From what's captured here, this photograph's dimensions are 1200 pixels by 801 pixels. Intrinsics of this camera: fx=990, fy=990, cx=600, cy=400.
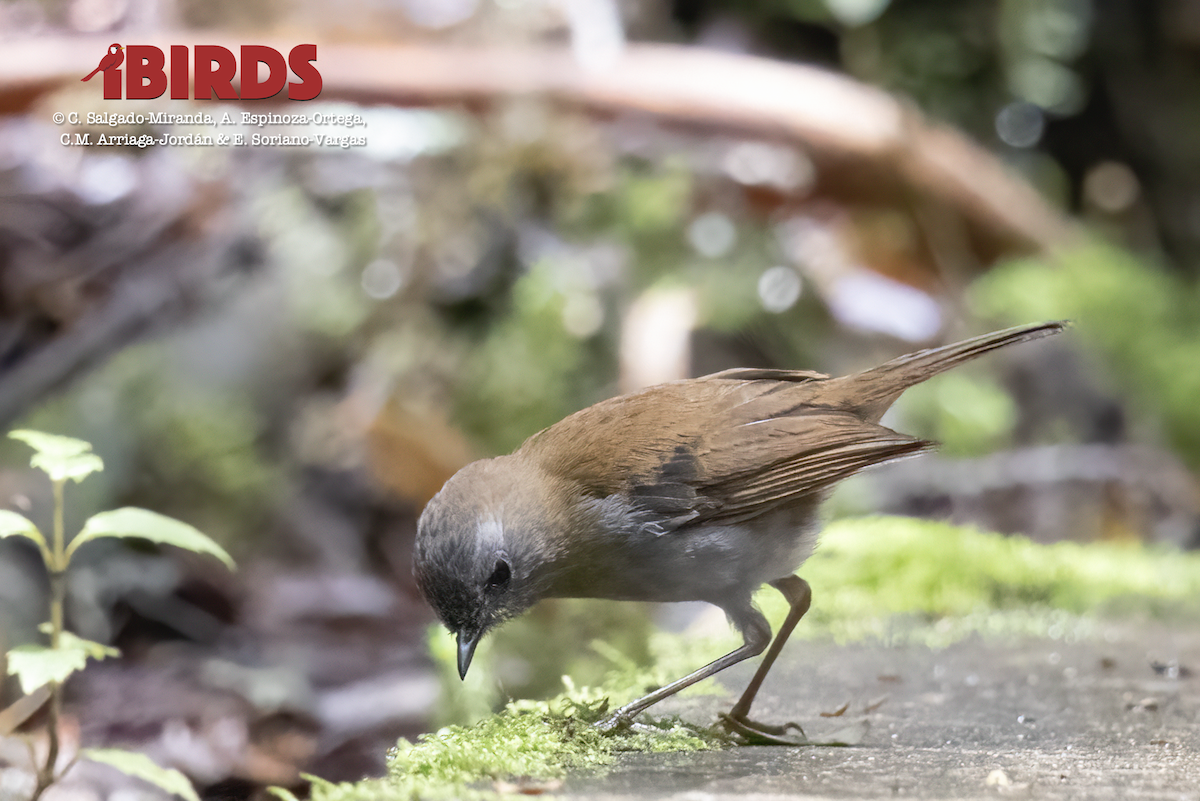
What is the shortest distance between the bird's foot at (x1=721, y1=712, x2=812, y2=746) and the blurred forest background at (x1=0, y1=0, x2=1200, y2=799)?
5.38 ft

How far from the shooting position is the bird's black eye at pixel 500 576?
2064 mm

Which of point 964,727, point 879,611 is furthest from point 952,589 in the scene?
point 964,727

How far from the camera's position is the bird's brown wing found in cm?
211

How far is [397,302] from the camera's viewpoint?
5.95 m

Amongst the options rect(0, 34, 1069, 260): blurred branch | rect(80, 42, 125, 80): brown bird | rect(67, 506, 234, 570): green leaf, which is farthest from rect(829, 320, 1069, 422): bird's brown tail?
rect(0, 34, 1069, 260): blurred branch

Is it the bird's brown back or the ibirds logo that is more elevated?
the ibirds logo

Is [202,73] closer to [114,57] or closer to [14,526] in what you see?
[114,57]

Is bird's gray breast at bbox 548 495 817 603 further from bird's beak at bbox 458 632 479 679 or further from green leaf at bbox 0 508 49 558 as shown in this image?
green leaf at bbox 0 508 49 558

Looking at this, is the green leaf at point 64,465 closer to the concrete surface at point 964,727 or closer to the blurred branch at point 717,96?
the concrete surface at point 964,727

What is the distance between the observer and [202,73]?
3.70 m

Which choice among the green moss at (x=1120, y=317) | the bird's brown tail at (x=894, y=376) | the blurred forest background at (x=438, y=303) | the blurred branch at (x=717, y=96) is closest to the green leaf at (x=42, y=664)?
the bird's brown tail at (x=894, y=376)

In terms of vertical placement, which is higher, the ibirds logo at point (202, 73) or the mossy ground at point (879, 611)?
the ibirds logo at point (202, 73)

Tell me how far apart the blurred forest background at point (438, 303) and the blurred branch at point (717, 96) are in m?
0.02

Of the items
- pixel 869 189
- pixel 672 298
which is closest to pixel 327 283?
pixel 672 298
